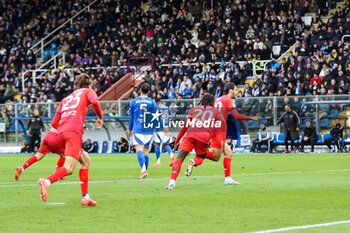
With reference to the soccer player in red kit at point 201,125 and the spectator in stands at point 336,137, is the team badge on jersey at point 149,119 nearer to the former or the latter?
the soccer player in red kit at point 201,125

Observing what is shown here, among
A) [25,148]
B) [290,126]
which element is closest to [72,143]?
[290,126]

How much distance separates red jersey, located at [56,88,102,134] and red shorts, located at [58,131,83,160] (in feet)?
0.25

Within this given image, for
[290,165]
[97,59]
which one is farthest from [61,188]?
[97,59]

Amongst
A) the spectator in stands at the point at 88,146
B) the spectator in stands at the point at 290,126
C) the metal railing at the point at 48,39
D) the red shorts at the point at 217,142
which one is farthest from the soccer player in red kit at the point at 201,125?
the metal railing at the point at 48,39

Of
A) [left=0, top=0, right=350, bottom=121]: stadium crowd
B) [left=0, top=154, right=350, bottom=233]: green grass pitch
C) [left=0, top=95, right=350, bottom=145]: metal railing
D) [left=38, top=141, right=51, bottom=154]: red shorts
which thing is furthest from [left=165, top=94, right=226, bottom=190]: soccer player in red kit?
[left=0, top=0, right=350, bottom=121]: stadium crowd

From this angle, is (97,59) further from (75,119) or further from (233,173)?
(75,119)

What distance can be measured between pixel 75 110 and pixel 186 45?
103ft

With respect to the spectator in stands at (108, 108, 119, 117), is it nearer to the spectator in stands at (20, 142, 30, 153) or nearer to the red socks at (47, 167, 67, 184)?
the spectator in stands at (20, 142, 30, 153)

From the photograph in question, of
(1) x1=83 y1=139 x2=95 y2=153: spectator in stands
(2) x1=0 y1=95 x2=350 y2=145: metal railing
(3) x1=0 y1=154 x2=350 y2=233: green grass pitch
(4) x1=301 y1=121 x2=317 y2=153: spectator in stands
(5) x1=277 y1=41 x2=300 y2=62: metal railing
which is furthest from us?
(5) x1=277 y1=41 x2=300 y2=62: metal railing

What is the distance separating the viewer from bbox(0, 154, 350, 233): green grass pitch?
8477 millimetres

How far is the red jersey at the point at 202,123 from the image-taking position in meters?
13.5

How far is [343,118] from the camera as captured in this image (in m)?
30.2

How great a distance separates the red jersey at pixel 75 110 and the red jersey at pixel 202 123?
3320mm

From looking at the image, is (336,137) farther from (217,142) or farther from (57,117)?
(57,117)
